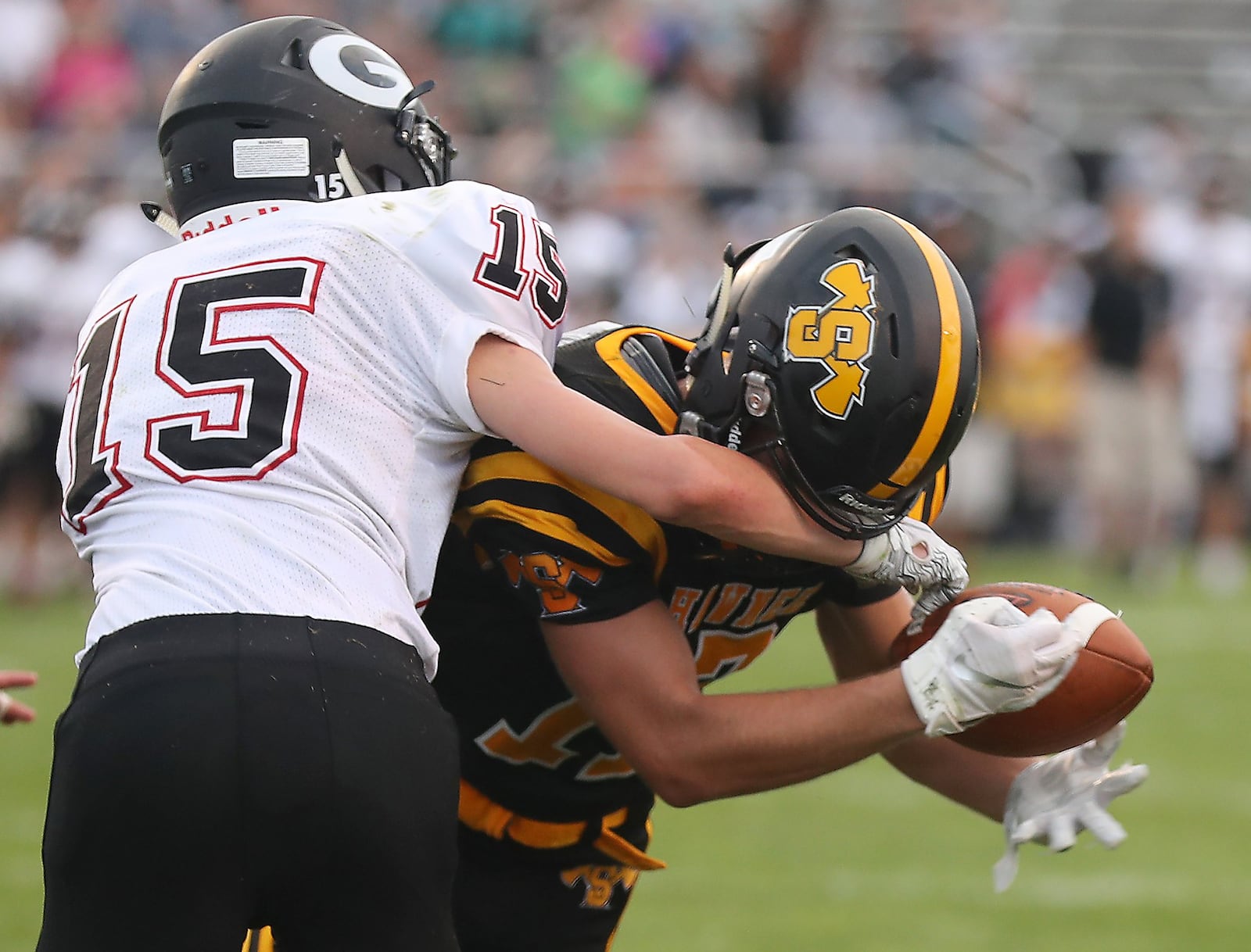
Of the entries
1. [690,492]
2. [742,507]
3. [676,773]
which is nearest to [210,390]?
[690,492]

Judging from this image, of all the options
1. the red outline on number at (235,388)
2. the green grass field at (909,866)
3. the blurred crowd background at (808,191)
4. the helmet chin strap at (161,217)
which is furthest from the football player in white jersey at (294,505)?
the blurred crowd background at (808,191)

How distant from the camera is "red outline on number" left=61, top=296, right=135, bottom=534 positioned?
8.48 ft

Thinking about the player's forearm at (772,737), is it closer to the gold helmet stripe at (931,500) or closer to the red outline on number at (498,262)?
the gold helmet stripe at (931,500)

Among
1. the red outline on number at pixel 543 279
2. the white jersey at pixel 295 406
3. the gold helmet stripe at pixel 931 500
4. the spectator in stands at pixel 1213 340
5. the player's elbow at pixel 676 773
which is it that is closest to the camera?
the white jersey at pixel 295 406

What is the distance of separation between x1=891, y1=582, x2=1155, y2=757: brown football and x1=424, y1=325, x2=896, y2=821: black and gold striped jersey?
1.06 ft

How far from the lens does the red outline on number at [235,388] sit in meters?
2.53

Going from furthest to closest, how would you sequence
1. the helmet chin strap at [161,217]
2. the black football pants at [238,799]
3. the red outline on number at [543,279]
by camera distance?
1. the helmet chin strap at [161,217]
2. the red outline on number at [543,279]
3. the black football pants at [238,799]

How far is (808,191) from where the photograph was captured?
40.0ft

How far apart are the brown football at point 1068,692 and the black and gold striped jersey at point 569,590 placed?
32 centimetres

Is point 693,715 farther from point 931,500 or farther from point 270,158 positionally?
point 270,158

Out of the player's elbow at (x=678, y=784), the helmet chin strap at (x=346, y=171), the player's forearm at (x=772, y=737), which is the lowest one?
the player's elbow at (x=678, y=784)

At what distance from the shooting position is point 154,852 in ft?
7.65

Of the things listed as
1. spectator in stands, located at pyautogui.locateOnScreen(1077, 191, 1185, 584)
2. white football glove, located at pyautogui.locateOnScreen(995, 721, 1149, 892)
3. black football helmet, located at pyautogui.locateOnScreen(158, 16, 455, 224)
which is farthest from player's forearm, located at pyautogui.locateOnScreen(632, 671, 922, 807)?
spectator in stands, located at pyautogui.locateOnScreen(1077, 191, 1185, 584)

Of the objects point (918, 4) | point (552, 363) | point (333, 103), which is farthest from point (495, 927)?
point (918, 4)
